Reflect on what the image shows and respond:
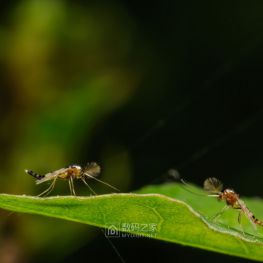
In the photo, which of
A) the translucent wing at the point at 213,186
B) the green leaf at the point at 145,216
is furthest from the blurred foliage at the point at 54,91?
the green leaf at the point at 145,216

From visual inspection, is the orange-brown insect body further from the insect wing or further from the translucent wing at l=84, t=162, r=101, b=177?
the insect wing

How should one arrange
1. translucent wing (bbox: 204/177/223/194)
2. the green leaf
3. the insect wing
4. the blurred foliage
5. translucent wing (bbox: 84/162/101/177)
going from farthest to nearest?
the blurred foliage, translucent wing (bbox: 84/162/101/177), the insect wing, translucent wing (bbox: 204/177/223/194), the green leaf

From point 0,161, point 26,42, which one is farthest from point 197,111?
point 0,161

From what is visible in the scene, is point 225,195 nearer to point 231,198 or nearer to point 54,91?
point 231,198

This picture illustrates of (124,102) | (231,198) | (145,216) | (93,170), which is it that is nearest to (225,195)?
(231,198)

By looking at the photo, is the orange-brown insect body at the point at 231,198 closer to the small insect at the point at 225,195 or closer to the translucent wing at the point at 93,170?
the small insect at the point at 225,195

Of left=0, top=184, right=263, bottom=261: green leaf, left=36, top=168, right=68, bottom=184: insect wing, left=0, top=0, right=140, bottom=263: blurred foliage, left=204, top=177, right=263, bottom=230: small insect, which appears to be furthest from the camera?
left=0, top=0, right=140, bottom=263: blurred foliage

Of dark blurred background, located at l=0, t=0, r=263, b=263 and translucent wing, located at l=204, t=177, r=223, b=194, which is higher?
dark blurred background, located at l=0, t=0, r=263, b=263

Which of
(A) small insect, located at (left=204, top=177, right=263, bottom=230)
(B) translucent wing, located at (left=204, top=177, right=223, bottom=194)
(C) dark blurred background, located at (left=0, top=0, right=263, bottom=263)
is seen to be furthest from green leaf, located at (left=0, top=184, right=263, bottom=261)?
(C) dark blurred background, located at (left=0, top=0, right=263, bottom=263)
